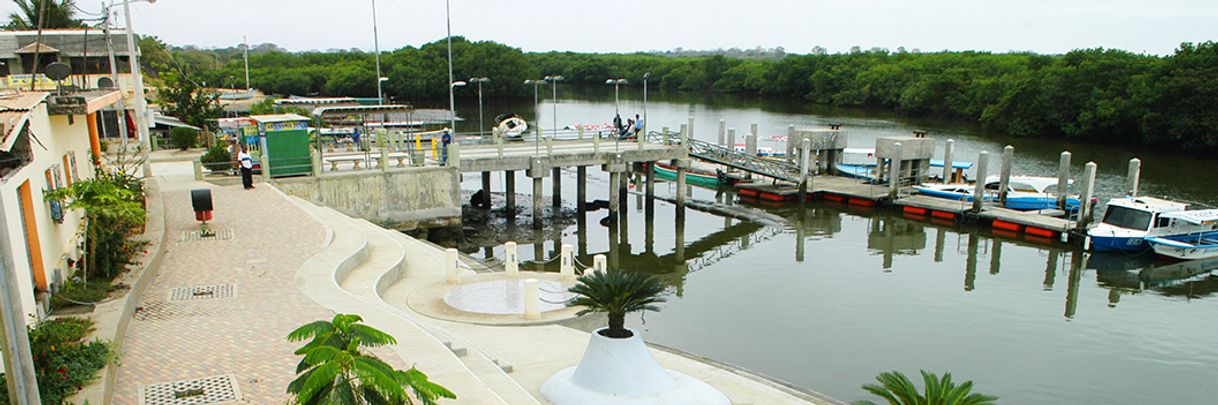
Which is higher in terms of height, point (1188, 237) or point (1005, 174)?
point (1005, 174)

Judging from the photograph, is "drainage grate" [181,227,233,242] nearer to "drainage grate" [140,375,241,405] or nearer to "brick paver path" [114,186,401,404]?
"brick paver path" [114,186,401,404]

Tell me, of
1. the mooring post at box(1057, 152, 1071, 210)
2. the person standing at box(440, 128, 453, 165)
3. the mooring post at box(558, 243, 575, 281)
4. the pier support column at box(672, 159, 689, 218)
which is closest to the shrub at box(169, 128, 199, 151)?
the person standing at box(440, 128, 453, 165)

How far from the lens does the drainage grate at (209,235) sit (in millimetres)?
19562

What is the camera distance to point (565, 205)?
39.6 m

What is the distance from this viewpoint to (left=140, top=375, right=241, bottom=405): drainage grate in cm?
1038

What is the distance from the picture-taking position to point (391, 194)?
96.0 feet

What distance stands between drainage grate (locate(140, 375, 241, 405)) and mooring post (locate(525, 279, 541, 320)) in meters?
6.64

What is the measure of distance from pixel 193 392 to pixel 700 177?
37553 mm

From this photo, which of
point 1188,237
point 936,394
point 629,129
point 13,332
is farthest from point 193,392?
point 1188,237

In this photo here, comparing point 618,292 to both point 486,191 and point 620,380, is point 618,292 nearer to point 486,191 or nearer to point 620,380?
point 620,380

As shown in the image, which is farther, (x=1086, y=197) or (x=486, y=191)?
(x=486, y=191)

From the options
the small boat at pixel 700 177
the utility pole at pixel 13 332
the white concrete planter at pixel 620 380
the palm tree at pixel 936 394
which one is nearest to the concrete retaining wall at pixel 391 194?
the white concrete planter at pixel 620 380

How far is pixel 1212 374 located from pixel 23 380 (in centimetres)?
2207

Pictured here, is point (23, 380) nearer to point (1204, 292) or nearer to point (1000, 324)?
point (1000, 324)
